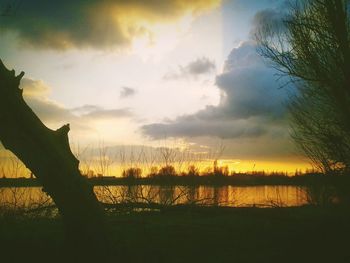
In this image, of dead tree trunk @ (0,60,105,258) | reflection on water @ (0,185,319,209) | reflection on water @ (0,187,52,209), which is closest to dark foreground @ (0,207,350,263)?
dead tree trunk @ (0,60,105,258)

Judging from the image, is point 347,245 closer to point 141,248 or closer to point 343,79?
point 141,248

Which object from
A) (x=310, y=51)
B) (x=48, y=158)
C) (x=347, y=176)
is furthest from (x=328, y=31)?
(x=48, y=158)

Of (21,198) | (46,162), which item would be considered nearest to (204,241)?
(46,162)

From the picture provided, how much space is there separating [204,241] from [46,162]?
2.66 metres

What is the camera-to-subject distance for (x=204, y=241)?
216 inches

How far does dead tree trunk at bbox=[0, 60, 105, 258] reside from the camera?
4285mm

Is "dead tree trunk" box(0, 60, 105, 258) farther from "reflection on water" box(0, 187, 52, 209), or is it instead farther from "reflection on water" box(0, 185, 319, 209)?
"reflection on water" box(0, 185, 319, 209)

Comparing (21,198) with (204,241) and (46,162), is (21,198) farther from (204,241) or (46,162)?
(204,241)

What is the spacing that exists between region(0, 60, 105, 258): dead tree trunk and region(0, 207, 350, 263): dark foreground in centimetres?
29

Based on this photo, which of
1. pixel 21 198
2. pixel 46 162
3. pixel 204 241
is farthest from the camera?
pixel 21 198

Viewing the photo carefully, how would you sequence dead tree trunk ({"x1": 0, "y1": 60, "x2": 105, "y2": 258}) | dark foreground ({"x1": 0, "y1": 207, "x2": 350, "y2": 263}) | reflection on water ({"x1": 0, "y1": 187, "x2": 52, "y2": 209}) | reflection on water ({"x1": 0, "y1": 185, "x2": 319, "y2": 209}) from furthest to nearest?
1. reflection on water ({"x1": 0, "y1": 185, "x2": 319, "y2": 209})
2. reflection on water ({"x1": 0, "y1": 187, "x2": 52, "y2": 209})
3. dark foreground ({"x1": 0, "y1": 207, "x2": 350, "y2": 263})
4. dead tree trunk ({"x1": 0, "y1": 60, "x2": 105, "y2": 258})

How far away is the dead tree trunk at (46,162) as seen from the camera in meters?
Result: 4.29

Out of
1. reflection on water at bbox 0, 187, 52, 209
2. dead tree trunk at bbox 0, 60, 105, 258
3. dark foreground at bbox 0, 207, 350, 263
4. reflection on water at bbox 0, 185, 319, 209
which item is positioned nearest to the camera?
dead tree trunk at bbox 0, 60, 105, 258

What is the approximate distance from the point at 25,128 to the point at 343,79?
868 centimetres
